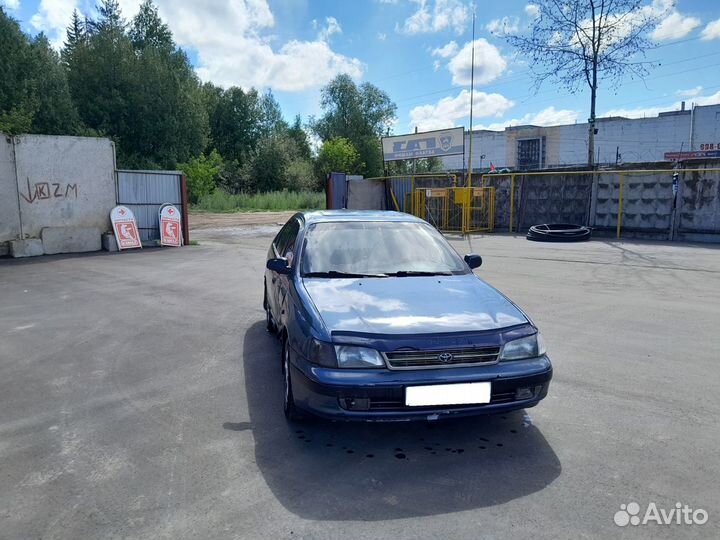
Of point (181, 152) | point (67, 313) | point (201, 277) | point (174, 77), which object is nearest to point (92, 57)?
point (174, 77)

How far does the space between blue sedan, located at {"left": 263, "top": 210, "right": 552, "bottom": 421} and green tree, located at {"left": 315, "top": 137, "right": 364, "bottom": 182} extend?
49220 mm

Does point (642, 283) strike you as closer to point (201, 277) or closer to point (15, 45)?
point (201, 277)

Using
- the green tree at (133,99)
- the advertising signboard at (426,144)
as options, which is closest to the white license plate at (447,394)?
the advertising signboard at (426,144)

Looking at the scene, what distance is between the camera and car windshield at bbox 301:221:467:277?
14.7 feet

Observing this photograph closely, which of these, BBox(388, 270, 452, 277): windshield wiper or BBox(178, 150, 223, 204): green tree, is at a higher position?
BBox(178, 150, 223, 204): green tree

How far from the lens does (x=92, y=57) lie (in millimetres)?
30453

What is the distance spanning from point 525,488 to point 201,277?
8.50 meters

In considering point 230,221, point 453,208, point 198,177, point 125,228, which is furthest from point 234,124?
point 125,228

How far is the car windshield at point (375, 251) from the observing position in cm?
448

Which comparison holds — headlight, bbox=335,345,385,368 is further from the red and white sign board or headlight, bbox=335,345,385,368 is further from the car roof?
the red and white sign board

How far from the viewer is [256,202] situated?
133ft

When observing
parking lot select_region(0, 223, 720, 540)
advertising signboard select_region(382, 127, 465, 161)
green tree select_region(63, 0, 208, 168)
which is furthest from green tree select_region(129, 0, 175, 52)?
parking lot select_region(0, 223, 720, 540)

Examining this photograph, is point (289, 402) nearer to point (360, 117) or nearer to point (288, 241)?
point (288, 241)

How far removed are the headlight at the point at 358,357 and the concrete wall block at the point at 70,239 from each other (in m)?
12.8
